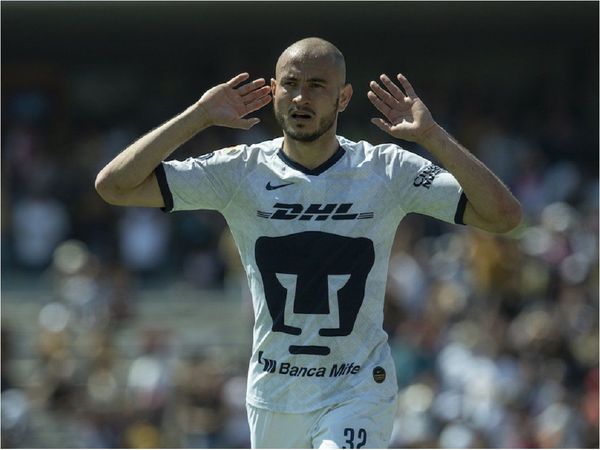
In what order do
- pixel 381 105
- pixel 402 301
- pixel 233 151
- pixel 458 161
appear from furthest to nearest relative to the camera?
pixel 402 301, pixel 233 151, pixel 381 105, pixel 458 161

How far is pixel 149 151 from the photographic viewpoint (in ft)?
20.3

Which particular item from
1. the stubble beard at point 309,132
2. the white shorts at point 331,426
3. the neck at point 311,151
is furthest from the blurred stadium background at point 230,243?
the stubble beard at point 309,132

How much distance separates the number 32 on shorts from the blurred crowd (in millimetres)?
7278

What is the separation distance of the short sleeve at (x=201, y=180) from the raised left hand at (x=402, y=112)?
28.4 inches

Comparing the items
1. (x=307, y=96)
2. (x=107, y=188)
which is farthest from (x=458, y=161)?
(x=107, y=188)

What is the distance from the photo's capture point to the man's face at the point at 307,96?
6191mm

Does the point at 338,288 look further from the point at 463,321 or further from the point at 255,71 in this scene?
the point at 255,71

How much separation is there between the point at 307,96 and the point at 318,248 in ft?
2.34

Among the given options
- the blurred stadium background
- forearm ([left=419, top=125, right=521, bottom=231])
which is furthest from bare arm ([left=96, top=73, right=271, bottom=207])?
the blurred stadium background

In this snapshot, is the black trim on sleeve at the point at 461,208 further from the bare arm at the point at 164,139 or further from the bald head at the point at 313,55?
the bare arm at the point at 164,139

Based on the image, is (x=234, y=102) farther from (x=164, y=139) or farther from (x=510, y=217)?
(x=510, y=217)

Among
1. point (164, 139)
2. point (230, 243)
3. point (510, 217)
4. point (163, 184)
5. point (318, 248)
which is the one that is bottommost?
point (230, 243)

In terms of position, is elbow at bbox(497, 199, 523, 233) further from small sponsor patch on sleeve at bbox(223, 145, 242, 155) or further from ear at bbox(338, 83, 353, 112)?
small sponsor patch on sleeve at bbox(223, 145, 242, 155)

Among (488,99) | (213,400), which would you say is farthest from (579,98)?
(213,400)
